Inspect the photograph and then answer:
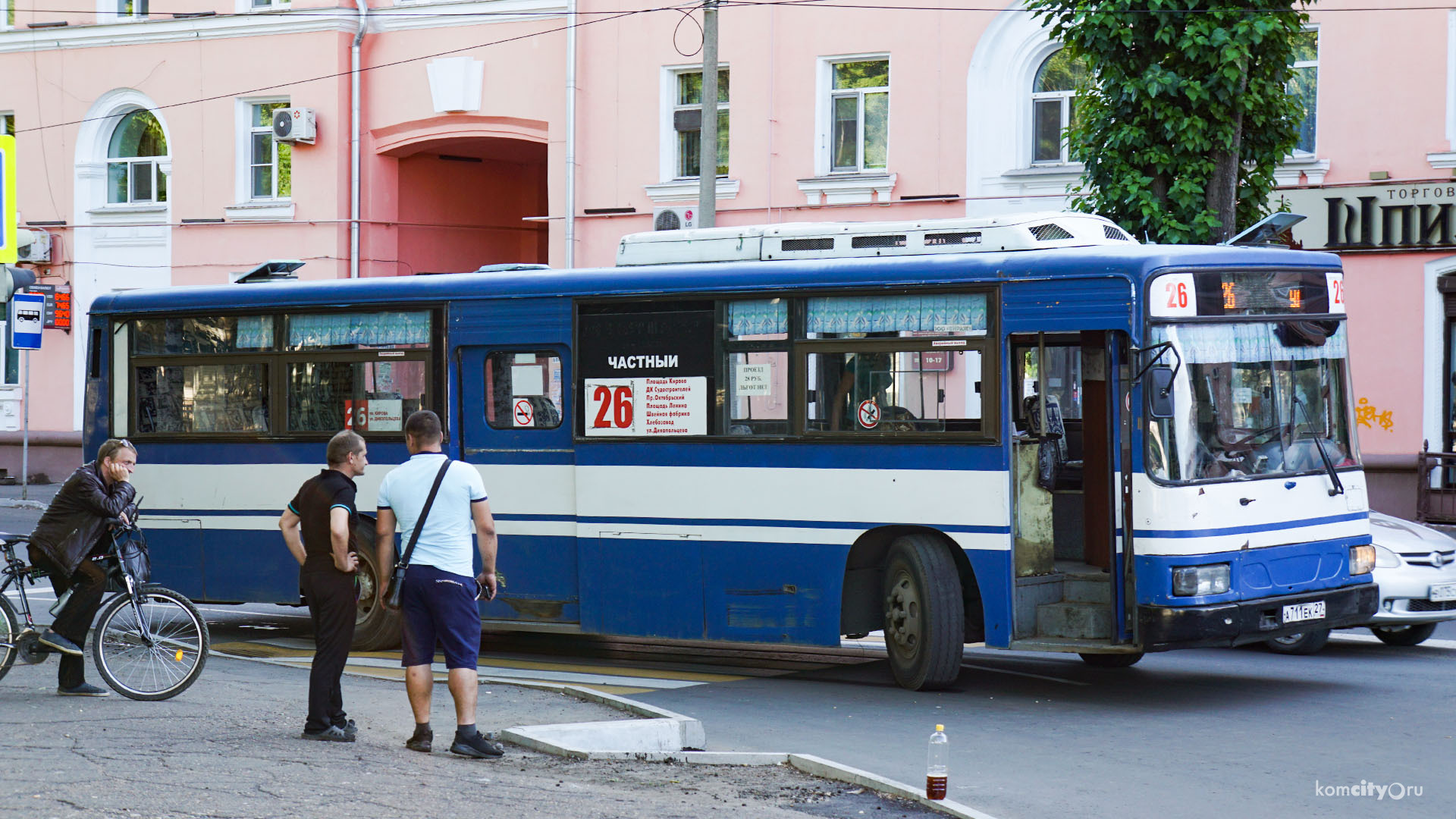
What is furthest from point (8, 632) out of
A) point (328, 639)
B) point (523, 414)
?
point (523, 414)

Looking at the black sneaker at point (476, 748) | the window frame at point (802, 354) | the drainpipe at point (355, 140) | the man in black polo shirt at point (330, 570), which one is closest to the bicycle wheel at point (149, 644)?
the man in black polo shirt at point (330, 570)

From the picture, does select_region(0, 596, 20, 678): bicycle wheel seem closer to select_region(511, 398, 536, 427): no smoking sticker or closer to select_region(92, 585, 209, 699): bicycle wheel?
select_region(92, 585, 209, 699): bicycle wheel

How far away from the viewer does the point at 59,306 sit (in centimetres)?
2802

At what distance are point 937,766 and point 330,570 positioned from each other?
10.5 feet

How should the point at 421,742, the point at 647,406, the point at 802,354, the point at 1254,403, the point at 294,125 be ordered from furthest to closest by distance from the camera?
the point at 294,125 < the point at 647,406 < the point at 802,354 < the point at 1254,403 < the point at 421,742

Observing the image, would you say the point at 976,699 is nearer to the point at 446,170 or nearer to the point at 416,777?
the point at 416,777

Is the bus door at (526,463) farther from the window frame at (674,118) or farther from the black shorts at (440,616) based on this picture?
the window frame at (674,118)

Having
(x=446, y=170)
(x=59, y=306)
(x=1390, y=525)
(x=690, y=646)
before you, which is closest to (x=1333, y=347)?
(x=1390, y=525)

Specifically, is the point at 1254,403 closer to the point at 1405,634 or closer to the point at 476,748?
the point at 1405,634

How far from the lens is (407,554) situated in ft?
26.5

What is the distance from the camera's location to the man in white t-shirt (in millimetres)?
8047

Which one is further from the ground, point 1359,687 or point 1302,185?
point 1302,185

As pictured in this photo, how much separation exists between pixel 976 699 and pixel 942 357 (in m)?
2.08

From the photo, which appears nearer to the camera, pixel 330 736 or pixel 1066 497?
pixel 330 736
